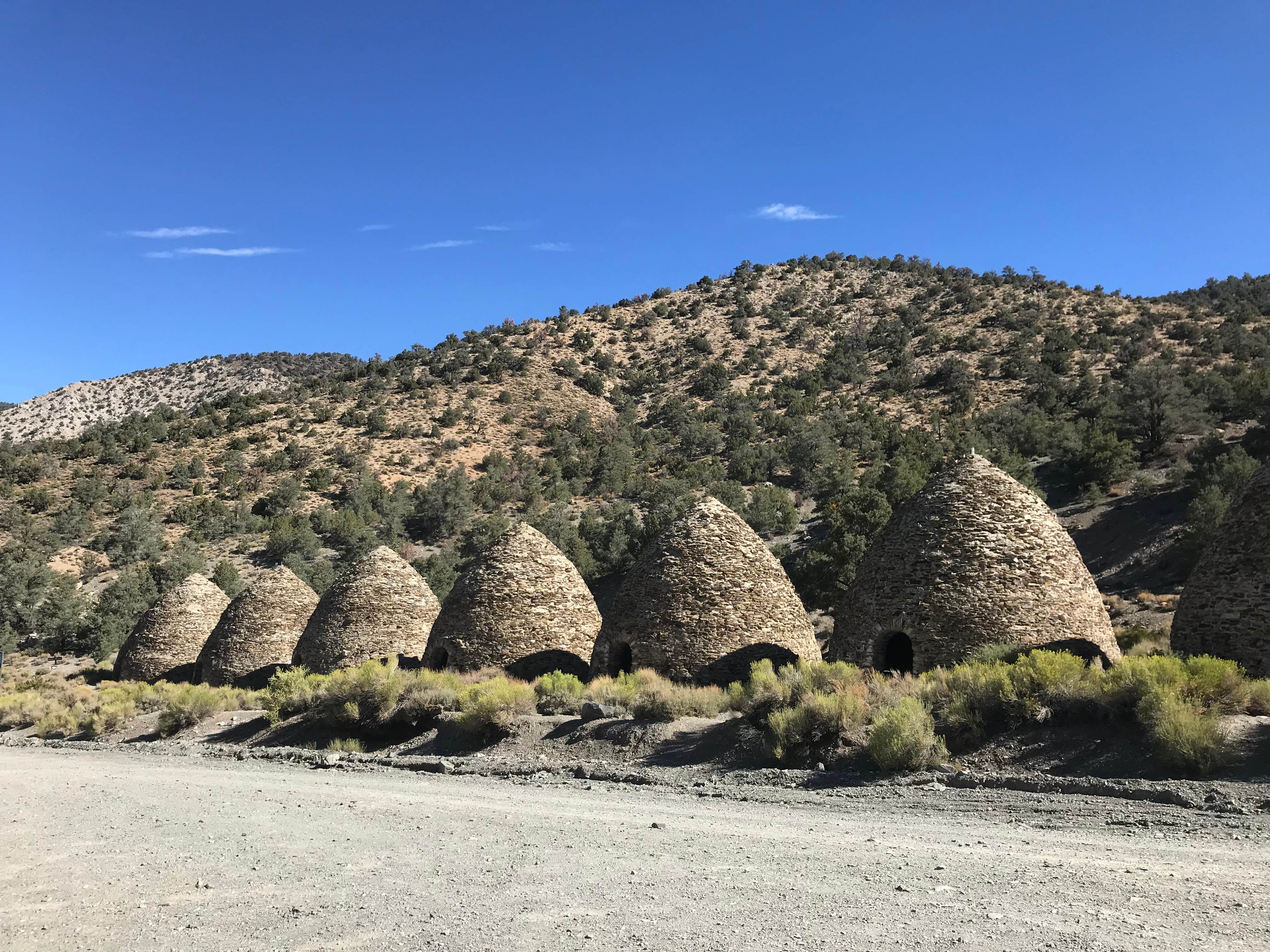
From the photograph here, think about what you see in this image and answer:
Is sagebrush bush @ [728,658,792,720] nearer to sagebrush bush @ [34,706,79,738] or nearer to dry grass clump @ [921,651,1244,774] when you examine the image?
dry grass clump @ [921,651,1244,774]

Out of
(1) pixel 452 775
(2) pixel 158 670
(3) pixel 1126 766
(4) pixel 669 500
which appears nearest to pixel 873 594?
(3) pixel 1126 766

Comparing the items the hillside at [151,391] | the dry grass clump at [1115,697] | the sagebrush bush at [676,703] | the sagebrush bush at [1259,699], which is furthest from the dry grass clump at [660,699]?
the hillside at [151,391]

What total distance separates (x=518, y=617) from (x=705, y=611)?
15.5ft

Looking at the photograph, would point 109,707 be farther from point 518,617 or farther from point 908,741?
point 908,741

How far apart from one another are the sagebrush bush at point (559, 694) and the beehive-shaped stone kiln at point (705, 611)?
108 centimetres

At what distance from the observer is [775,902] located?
5.73 meters

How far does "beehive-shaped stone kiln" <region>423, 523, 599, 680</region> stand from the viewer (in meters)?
18.2

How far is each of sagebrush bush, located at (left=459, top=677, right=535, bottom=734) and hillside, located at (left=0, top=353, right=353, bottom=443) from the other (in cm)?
8336

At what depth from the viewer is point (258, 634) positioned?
24.2m

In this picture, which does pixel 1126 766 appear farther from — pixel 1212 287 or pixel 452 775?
pixel 1212 287

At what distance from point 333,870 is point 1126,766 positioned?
7.52 meters

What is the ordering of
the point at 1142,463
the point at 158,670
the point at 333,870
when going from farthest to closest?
the point at 1142,463 → the point at 158,670 → the point at 333,870

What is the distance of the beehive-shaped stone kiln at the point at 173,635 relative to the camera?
86.7 feet

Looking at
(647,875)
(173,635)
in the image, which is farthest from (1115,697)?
(173,635)
